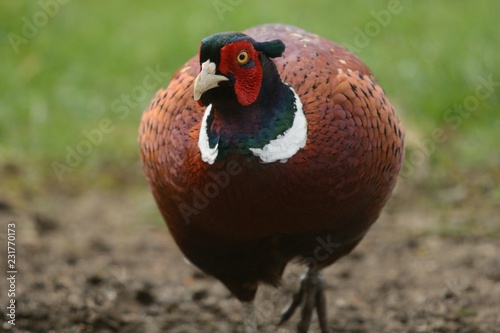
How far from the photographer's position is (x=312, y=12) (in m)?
7.95

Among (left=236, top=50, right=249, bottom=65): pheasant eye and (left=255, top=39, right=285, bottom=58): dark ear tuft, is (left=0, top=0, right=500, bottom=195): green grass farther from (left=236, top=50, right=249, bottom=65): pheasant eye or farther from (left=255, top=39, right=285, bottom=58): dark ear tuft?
(left=236, top=50, right=249, bottom=65): pheasant eye

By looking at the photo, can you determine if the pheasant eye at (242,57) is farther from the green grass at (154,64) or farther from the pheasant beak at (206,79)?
the green grass at (154,64)

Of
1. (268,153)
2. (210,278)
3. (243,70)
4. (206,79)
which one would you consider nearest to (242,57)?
(243,70)

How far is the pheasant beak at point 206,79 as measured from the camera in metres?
2.84

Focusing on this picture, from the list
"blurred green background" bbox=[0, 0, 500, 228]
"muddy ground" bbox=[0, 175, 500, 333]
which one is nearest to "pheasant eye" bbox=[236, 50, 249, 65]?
"muddy ground" bbox=[0, 175, 500, 333]

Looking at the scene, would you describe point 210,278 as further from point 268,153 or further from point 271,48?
point 271,48

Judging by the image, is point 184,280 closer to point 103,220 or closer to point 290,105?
point 103,220

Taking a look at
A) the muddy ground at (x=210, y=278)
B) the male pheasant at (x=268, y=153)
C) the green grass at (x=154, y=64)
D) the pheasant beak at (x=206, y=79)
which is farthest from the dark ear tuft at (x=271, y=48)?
the green grass at (x=154, y=64)

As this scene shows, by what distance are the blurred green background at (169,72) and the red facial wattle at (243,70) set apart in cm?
287

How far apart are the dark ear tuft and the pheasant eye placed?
0.08 metres

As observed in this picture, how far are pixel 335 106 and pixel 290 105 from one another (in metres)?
0.19

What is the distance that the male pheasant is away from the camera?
116 inches

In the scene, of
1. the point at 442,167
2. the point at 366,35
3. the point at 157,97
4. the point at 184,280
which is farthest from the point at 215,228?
the point at 366,35

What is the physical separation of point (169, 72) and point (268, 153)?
4334 mm
